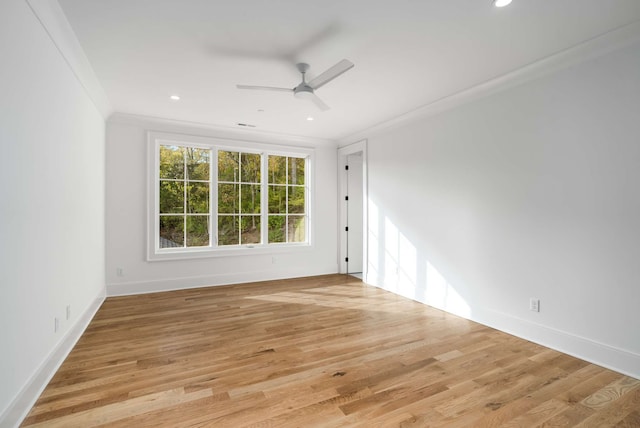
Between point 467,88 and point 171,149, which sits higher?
point 467,88

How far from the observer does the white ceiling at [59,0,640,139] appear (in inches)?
86.4

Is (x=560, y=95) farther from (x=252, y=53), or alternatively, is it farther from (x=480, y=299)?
(x=252, y=53)

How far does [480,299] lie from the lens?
3553 mm

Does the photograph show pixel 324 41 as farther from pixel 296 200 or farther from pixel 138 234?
pixel 138 234

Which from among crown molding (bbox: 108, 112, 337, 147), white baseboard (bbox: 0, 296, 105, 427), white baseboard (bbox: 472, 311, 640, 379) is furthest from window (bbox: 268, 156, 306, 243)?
white baseboard (bbox: 472, 311, 640, 379)

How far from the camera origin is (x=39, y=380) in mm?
2119

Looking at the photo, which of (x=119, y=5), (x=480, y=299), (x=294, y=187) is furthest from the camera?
(x=294, y=187)

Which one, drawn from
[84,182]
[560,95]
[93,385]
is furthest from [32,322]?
[560,95]

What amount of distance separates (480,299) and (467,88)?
2357 millimetres

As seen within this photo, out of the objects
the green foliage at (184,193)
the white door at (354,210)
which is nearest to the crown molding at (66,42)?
the green foliage at (184,193)

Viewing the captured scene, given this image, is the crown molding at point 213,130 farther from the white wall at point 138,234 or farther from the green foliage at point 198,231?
the green foliage at point 198,231

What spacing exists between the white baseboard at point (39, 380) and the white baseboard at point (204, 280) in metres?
1.40

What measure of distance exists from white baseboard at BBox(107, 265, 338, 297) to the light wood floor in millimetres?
936

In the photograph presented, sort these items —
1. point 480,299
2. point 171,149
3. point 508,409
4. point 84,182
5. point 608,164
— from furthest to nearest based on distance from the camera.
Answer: point 171,149 → point 480,299 → point 84,182 → point 608,164 → point 508,409
